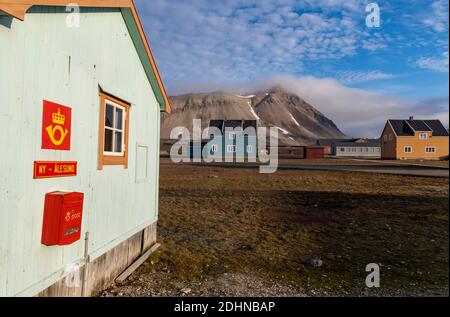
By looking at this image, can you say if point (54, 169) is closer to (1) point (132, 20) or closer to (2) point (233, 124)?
(1) point (132, 20)

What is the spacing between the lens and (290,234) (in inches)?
364

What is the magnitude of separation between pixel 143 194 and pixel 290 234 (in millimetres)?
4524

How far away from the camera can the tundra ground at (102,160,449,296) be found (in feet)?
19.2

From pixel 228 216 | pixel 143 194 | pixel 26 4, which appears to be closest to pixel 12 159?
pixel 26 4

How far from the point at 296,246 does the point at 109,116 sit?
5.60 meters

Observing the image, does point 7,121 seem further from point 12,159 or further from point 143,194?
point 143,194

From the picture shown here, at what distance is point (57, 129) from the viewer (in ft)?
13.4

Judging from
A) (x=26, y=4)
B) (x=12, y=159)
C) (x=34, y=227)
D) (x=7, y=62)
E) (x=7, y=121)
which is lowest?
(x=34, y=227)

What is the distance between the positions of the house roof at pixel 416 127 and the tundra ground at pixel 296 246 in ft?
159

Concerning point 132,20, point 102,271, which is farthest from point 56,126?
point 132,20

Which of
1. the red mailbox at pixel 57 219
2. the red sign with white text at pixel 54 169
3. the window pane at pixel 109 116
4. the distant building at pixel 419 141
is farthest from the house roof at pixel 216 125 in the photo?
the red mailbox at pixel 57 219

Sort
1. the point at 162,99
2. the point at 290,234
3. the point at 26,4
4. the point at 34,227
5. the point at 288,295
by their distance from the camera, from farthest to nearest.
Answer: the point at 290,234 → the point at 162,99 → the point at 288,295 → the point at 34,227 → the point at 26,4

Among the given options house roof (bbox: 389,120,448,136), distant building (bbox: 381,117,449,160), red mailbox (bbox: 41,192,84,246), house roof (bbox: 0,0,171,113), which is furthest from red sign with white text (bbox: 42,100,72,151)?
house roof (bbox: 389,120,448,136)

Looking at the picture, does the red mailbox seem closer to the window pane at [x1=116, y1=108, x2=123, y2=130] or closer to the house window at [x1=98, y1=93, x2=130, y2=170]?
the house window at [x1=98, y1=93, x2=130, y2=170]
